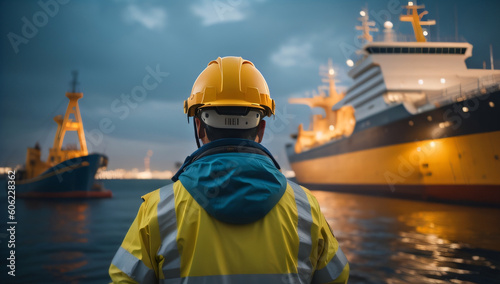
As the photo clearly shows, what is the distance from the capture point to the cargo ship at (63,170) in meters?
24.6

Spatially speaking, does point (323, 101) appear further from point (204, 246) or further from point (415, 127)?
point (204, 246)

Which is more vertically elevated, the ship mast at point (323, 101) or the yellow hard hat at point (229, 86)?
the ship mast at point (323, 101)

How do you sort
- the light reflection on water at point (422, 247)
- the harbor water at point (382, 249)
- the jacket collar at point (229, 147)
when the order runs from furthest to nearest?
the harbor water at point (382, 249) → the light reflection on water at point (422, 247) → the jacket collar at point (229, 147)

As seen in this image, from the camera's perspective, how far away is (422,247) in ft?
22.4

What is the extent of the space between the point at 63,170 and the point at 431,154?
80.1 ft

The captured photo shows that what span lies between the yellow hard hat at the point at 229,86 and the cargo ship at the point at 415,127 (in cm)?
1445

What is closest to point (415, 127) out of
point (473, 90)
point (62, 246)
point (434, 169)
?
point (434, 169)

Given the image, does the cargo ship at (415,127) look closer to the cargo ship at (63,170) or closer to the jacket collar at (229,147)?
the jacket collar at (229,147)

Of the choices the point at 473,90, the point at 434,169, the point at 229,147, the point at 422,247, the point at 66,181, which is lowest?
the point at 422,247

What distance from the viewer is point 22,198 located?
90.5 feet

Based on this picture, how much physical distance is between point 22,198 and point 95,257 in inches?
1010

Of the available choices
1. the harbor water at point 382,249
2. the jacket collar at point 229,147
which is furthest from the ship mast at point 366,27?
the jacket collar at point 229,147

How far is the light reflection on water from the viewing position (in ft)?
16.4

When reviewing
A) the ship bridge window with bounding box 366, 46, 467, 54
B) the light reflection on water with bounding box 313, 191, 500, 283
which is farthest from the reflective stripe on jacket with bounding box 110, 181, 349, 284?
the ship bridge window with bounding box 366, 46, 467, 54
